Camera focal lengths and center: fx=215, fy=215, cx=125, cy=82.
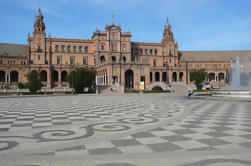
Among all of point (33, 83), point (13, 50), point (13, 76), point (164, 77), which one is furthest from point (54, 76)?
point (164, 77)

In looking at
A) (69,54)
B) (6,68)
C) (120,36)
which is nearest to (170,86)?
(120,36)

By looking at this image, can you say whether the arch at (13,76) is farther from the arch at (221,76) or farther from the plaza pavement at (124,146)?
the arch at (221,76)

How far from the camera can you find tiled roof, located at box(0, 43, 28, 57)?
77.4m

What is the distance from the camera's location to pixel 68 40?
80062 mm

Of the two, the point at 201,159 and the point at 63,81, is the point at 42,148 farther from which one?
the point at 63,81

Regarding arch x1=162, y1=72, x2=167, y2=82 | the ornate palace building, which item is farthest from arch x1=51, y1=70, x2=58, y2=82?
arch x1=162, y1=72, x2=167, y2=82

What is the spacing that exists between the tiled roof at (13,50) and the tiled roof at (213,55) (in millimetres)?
65234

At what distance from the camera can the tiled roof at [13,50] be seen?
77.4 meters

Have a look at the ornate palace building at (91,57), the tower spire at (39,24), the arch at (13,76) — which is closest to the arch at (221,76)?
the ornate palace building at (91,57)

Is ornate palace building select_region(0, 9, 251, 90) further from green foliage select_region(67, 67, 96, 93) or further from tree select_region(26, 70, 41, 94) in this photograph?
tree select_region(26, 70, 41, 94)

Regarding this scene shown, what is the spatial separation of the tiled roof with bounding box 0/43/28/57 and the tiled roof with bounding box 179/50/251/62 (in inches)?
2568

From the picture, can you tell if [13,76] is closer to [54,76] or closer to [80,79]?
[54,76]

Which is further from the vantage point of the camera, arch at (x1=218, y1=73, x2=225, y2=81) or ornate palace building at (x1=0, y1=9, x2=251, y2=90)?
arch at (x1=218, y1=73, x2=225, y2=81)

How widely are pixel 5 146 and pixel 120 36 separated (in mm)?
73166
